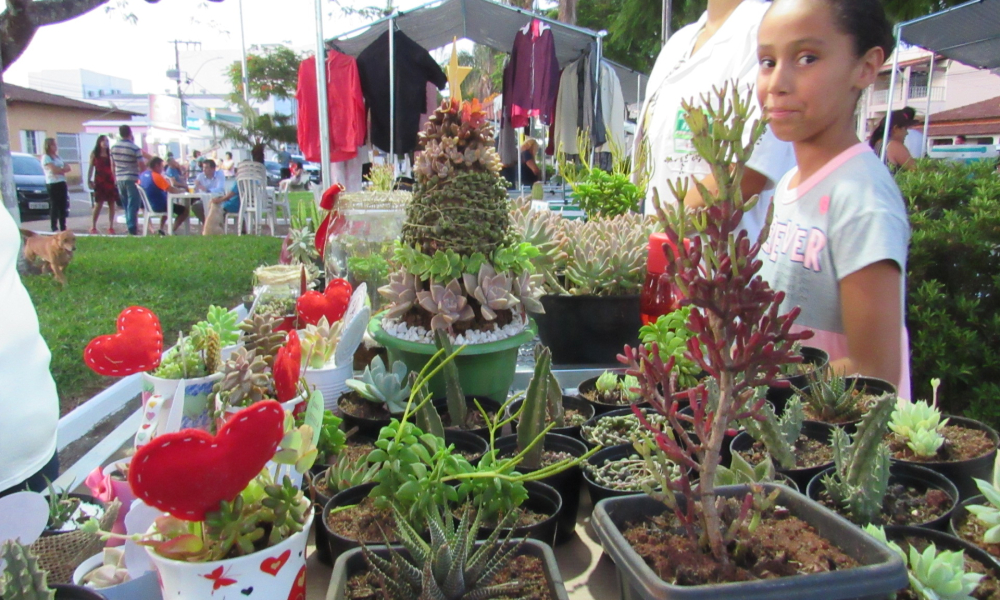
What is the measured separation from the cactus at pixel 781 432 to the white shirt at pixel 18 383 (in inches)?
58.7

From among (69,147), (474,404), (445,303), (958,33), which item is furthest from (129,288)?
(69,147)

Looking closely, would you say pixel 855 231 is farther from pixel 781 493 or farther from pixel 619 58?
pixel 619 58

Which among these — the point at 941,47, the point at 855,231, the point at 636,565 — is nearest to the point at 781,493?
the point at 636,565

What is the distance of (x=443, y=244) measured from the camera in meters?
1.47

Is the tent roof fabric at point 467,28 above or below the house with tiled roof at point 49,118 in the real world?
below

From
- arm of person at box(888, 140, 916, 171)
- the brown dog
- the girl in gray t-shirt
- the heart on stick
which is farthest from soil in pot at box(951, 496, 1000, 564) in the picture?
arm of person at box(888, 140, 916, 171)

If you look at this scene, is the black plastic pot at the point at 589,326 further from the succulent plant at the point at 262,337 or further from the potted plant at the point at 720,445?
the potted plant at the point at 720,445

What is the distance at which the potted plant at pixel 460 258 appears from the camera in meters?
1.44

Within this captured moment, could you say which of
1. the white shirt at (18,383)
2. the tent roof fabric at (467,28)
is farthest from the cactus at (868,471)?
the tent roof fabric at (467,28)

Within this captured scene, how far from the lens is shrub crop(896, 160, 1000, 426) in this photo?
2891 millimetres

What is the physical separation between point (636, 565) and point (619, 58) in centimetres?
1329

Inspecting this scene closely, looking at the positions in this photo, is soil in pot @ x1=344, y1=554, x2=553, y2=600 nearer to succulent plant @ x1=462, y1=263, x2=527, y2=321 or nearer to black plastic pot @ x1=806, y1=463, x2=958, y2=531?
black plastic pot @ x1=806, y1=463, x2=958, y2=531

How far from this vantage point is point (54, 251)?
169 centimetres

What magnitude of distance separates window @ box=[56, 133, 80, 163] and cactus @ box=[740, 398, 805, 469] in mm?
36490
